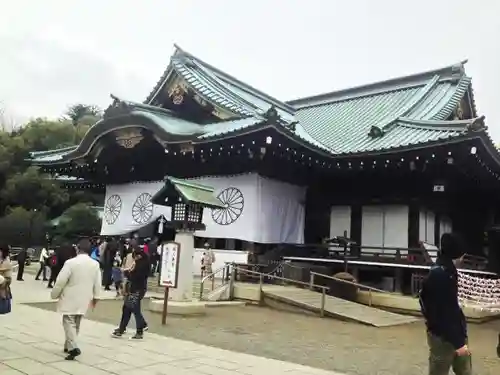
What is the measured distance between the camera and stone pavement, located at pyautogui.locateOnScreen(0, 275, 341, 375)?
6.02 metres

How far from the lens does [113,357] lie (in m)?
6.70

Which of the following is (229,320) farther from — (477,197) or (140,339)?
(477,197)

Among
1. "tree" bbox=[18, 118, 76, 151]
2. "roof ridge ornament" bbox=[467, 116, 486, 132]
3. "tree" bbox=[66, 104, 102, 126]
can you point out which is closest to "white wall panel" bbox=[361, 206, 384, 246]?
"roof ridge ornament" bbox=[467, 116, 486, 132]

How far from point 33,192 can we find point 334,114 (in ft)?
66.9

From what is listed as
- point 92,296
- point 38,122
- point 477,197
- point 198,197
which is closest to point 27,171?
point 38,122

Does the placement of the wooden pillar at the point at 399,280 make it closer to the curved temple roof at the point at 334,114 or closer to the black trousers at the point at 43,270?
the curved temple roof at the point at 334,114

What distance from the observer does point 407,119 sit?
18.4 metres

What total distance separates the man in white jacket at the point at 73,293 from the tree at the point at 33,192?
27.8 metres

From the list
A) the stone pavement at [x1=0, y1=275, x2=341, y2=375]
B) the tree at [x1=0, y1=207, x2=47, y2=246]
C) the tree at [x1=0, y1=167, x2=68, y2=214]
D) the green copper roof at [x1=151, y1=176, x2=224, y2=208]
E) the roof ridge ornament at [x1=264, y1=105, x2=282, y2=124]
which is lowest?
the stone pavement at [x1=0, y1=275, x2=341, y2=375]

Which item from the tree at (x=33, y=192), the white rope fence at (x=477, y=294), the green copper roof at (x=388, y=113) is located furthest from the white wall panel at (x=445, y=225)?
the tree at (x=33, y=192)

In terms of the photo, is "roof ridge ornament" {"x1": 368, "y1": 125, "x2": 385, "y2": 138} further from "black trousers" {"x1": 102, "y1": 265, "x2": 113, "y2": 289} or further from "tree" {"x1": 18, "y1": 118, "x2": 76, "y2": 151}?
"tree" {"x1": 18, "y1": 118, "x2": 76, "y2": 151}

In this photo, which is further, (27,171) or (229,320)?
(27,171)

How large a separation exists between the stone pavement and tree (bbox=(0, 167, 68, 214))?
25236mm

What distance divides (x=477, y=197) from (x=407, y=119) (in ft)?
16.2
